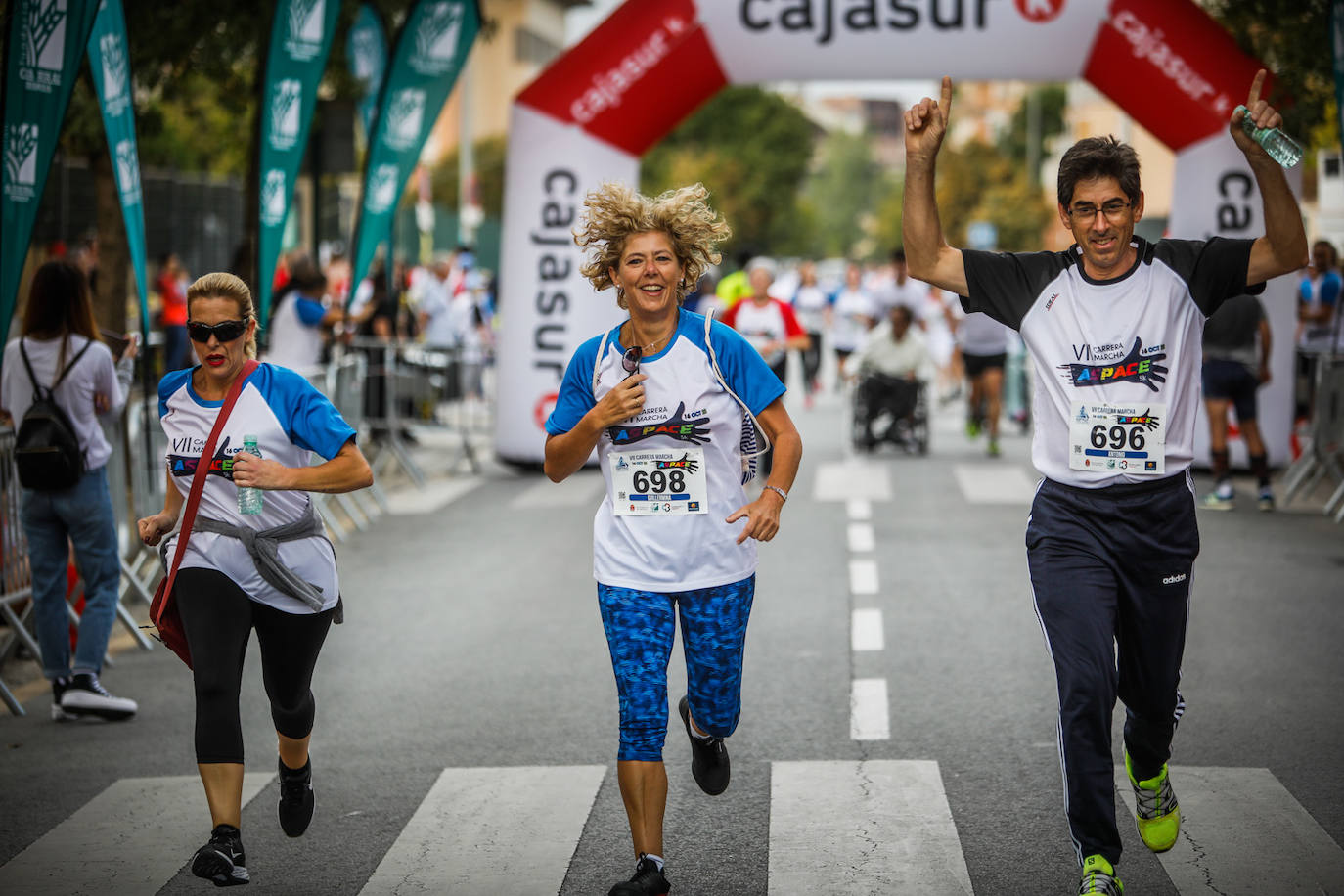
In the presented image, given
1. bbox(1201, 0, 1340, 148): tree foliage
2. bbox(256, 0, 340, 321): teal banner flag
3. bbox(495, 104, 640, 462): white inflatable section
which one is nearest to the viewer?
bbox(256, 0, 340, 321): teal banner flag

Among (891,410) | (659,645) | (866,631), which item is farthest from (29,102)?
(891,410)

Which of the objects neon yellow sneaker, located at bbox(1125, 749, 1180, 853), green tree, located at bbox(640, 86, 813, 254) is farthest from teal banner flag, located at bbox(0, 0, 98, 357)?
green tree, located at bbox(640, 86, 813, 254)

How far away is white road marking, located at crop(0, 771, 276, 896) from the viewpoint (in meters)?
5.38

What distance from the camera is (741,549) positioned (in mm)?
5133

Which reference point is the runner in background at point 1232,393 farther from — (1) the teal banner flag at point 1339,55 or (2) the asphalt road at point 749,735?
(1) the teal banner flag at point 1339,55

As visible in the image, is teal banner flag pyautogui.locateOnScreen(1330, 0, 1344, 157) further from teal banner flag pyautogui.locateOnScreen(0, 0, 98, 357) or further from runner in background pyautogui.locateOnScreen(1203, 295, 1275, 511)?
teal banner flag pyautogui.locateOnScreen(0, 0, 98, 357)

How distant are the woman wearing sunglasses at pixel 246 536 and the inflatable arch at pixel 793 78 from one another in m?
10.1

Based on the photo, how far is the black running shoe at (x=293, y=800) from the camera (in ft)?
18.2

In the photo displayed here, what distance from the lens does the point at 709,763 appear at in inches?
215

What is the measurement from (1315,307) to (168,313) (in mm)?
13685

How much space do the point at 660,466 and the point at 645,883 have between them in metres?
1.15

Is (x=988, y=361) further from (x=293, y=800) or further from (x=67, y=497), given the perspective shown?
(x=293, y=800)

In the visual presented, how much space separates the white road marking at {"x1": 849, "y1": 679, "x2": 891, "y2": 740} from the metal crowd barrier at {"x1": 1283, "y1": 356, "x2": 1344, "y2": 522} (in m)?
6.39

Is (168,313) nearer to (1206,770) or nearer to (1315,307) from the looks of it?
(1315,307)
